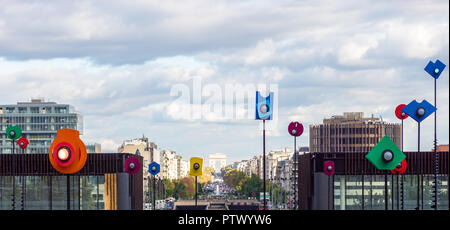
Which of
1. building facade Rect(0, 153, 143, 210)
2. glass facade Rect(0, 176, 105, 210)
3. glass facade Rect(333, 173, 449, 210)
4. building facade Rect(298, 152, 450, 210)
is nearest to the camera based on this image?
building facade Rect(0, 153, 143, 210)

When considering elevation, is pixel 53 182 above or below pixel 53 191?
above

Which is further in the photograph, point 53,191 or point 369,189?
point 369,189

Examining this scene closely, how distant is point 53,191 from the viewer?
73062mm

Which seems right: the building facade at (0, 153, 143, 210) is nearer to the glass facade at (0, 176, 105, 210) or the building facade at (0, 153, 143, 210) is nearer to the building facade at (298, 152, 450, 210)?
the glass facade at (0, 176, 105, 210)

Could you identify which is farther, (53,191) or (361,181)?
(361,181)

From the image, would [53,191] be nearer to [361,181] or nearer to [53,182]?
[53,182]

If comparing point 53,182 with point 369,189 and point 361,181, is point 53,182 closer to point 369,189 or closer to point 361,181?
point 361,181

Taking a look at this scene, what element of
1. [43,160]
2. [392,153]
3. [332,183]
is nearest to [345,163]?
[332,183]

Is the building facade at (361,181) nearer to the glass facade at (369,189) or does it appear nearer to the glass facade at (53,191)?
the glass facade at (369,189)

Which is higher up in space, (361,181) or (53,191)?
(361,181)

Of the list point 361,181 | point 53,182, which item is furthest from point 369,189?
point 53,182

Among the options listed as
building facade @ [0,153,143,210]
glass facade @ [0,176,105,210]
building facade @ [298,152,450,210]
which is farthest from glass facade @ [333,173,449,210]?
glass facade @ [0,176,105,210]

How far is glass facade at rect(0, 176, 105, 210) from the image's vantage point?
239 feet
